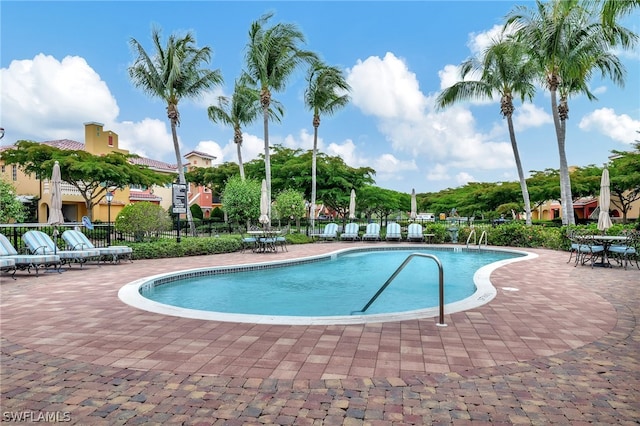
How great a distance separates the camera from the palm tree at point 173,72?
18.0m

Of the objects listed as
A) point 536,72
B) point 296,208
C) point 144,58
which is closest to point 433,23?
point 536,72

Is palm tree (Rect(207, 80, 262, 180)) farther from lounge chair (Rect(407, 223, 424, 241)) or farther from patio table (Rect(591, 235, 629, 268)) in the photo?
patio table (Rect(591, 235, 629, 268))

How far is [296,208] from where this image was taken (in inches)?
798

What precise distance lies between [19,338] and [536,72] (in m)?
21.2

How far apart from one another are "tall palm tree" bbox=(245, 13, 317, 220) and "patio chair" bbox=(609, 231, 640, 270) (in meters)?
13.4

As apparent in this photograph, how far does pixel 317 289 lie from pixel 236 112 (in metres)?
19.8

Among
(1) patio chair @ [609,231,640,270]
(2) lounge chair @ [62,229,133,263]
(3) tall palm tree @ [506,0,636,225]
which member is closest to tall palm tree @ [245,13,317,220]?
(2) lounge chair @ [62,229,133,263]

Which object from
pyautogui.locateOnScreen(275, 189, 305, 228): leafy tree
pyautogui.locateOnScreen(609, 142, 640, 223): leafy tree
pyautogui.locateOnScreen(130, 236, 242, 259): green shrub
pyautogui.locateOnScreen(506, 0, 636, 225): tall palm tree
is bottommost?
pyautogui.locateOnScreen(130, 236, 242, 259): green shrub

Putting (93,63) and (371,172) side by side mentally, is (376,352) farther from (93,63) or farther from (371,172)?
(371,172)

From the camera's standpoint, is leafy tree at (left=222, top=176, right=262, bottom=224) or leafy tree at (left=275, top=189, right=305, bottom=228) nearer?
leafy tree at (left=222, top=176, right=262, bottom=224)

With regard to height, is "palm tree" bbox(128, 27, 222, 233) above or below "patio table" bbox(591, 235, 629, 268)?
above

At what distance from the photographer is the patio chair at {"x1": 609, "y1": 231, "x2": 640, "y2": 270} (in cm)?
998

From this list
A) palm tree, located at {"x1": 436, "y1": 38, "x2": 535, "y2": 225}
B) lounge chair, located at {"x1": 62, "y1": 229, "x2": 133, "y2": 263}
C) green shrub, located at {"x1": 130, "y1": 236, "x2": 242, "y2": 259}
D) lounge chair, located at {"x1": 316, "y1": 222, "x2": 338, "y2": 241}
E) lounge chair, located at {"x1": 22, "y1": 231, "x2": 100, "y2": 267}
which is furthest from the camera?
lounge chair, located at {"x1": 316, "y1": 222, "x2": 338, "y2": 241}

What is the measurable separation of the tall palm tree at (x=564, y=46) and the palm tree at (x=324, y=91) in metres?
9.01
